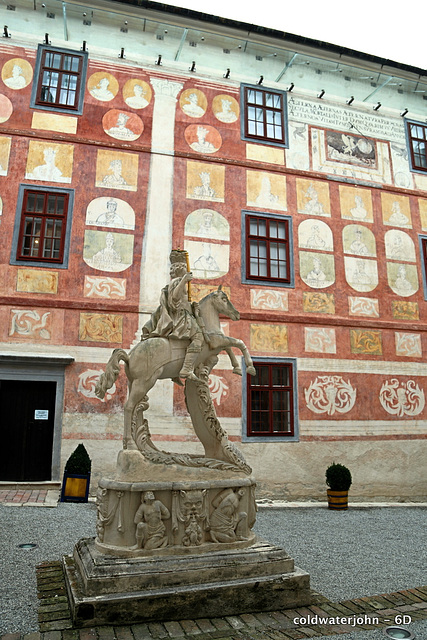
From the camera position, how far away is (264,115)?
12.9 m

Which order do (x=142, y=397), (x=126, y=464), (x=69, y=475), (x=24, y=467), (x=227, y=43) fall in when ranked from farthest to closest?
1. (x=227, y=43)
2. (x=24, y=467)
3. (x=69, y=475)
4. (x=142, y=397)
5. (x=126, y=464)

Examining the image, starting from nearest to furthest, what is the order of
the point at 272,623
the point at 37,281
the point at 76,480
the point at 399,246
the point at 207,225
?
the point at 272,623 → the point at 76,480 → the point at 37,281 → the point at 207,225 → the point at 399,246

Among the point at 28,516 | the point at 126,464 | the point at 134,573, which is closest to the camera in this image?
the point at 134,573

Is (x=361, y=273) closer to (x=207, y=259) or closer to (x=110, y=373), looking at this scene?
(x=207, y=259)

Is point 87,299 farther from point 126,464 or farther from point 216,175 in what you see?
point 126,464

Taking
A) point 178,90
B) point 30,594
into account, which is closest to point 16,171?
point 178,90

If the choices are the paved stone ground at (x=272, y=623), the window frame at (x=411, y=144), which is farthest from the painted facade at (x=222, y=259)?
the paved stone ground at (x=272, y=623)

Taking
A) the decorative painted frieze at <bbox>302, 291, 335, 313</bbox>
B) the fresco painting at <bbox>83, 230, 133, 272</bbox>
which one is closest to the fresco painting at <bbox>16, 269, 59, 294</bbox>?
the fresco painting at <bbox>83, 230, 133, 272</bbox>

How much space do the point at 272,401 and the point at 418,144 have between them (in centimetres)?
864

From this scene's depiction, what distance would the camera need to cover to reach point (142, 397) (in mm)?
4902

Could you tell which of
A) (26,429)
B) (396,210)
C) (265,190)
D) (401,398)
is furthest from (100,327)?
(396,210)

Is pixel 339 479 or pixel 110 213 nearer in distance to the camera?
pixel 339 479

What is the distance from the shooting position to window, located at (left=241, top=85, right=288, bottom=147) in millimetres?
12711

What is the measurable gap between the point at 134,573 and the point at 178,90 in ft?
37.1
